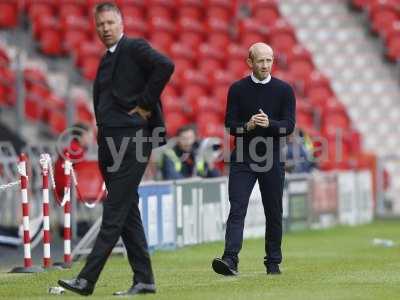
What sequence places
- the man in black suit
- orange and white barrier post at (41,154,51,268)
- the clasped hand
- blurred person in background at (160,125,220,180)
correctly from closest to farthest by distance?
the man in black suit → the clasped hand → orange and white barrier post at (41,154,51,268) → blurred person in background at (160,125,220,180)

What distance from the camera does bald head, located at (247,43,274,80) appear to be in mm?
11297

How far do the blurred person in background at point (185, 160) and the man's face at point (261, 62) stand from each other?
5916mm

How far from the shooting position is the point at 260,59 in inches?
447

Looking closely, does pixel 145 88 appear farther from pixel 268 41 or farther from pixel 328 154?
pixel 268 41

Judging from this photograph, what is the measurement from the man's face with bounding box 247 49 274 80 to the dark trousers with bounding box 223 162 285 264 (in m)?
0.79

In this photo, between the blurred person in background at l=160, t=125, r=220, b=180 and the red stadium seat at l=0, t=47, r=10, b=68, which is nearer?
the blurred person in background at l=160, t=125, r=220, b=180

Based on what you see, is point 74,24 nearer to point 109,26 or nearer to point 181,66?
point 181,66

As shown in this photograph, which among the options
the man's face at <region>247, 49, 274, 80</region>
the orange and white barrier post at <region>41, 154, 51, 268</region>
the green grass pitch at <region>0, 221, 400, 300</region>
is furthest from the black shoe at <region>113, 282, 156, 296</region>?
the orange and white barrier post at <region>41, 154, 51, 268</region>

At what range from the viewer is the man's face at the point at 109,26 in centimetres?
930

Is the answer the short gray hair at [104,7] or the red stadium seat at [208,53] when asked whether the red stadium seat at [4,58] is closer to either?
the red stadium seat at [208,53]

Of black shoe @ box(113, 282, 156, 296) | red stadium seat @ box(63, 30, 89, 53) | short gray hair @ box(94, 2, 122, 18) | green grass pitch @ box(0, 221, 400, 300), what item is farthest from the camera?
red stadium seat @ box(63, 30, 89, 53)

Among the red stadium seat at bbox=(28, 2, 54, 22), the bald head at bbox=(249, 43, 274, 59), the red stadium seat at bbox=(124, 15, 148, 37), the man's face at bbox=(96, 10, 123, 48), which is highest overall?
the red stadium seat at bbox=(28, 2, 54, 22)

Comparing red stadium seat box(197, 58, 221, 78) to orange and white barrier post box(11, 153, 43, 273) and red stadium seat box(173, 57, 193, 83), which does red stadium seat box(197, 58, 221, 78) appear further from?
orange and white barrier post box(11, 153, 43, 273)

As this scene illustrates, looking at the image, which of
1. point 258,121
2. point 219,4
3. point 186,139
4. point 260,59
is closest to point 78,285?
point 258,121
